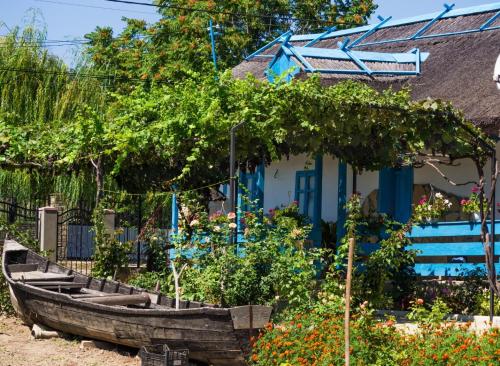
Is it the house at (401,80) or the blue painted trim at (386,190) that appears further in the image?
the blue painted trim at (386,190)

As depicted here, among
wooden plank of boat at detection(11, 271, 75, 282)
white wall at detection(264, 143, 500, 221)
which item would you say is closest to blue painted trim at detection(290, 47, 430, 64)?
white wall at detection(264, 143, 500, 221)

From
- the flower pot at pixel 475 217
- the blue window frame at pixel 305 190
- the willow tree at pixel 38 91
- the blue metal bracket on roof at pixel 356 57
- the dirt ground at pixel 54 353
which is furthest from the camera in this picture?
the willow tree at pixel 38 91

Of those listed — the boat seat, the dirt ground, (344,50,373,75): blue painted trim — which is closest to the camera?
the dirt ground

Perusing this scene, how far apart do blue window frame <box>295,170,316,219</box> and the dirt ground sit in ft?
21.4

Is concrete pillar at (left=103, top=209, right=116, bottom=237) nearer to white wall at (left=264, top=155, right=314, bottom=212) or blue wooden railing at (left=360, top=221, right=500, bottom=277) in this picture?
white wall at (left=264, top=155, right=314, bottom=212)

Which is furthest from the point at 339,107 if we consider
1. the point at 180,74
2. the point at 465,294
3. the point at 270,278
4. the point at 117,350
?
the point at 180,74

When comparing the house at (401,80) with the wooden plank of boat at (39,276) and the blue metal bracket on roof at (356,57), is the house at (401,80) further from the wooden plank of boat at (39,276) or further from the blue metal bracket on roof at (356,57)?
the wooden plank of boat at (39,276)

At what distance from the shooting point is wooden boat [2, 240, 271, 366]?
897cm

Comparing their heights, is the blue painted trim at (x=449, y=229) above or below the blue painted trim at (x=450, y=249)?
above

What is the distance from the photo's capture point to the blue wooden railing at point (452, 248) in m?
12.4

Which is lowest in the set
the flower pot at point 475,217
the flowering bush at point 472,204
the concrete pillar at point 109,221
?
the concrete pillar at point 109,221

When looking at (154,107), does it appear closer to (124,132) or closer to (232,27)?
(124,132)

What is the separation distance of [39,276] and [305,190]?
5855 millimetres

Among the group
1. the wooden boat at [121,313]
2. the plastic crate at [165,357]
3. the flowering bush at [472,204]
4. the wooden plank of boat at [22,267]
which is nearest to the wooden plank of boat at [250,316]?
the wooden boat at [121,313]
